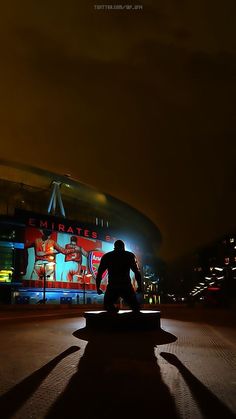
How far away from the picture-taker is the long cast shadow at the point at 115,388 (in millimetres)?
3787

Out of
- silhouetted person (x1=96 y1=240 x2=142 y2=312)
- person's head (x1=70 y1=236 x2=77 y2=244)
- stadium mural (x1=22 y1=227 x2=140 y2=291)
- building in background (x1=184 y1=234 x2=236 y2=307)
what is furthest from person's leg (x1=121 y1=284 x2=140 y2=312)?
building in background (x1=184 y1=234 x2=236 y2=307)

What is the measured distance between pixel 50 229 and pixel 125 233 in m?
21.9

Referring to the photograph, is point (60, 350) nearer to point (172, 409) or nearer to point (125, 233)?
point (172, 409)

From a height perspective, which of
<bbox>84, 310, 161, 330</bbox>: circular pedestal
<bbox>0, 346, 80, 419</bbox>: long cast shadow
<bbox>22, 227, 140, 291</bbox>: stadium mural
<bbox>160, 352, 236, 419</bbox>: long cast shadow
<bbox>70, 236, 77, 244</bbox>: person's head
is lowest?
<bbox>160, 352, 236, 419</bbox>: long cast shadow

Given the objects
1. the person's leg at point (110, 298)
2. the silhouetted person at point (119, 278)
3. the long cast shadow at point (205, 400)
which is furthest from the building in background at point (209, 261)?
the long cast shadow at point (205, 400)

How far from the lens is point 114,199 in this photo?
8469 cm

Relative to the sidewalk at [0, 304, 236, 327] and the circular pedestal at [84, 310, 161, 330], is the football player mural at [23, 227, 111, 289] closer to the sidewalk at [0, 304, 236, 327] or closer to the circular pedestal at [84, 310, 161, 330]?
the sidewalk at [0, 304, 236, 327]

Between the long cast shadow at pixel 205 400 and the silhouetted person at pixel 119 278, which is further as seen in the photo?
the silhouetted person at pixel 119 278

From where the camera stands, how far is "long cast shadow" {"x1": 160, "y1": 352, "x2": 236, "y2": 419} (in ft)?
12.5

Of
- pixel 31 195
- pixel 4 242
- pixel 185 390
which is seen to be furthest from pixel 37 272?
Result: pixel 185 390

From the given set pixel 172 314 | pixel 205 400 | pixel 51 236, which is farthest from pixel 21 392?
pixel 51 236

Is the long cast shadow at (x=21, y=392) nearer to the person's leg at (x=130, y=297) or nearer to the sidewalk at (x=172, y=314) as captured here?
the person's leg at (x=130, y=297)

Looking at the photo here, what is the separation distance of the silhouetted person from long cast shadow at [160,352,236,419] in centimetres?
443

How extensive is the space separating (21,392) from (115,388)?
950mm
